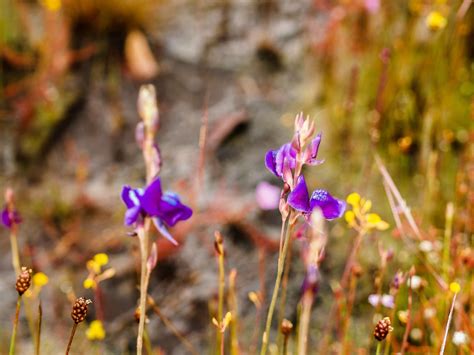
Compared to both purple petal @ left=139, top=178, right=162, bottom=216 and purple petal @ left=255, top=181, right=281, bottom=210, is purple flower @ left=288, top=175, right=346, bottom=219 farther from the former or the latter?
purple petal @ left=255, top=181, right=281, bottom=210

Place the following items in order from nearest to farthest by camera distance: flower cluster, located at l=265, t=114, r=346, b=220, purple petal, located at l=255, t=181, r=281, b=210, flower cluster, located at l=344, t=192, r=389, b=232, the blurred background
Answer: flower cluster, located at l=265, t=114, r=346, b=220 < flower cluster, located at l=344, t=192, r=389, b=232 < the blurred background < purple petal, located at l=255, t=181, r=281, b=210

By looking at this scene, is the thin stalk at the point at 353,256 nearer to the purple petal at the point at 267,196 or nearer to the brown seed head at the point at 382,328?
the brown seed head at the point at 382,328

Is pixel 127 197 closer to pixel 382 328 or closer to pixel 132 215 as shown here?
pixel 132 215

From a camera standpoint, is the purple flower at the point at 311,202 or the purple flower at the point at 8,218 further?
the purple flower at the point at 8,218

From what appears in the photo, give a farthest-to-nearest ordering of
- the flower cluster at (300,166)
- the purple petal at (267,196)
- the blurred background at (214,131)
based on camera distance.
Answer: the purple petal at (267,196), the blurred background at (214,131), the flower cluster at (300,166)

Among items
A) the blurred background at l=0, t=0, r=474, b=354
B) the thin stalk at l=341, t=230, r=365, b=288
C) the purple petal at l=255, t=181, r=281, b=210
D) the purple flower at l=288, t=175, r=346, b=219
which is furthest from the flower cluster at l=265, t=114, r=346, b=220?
the purple petal at l=255, t=181, r=281, b=210

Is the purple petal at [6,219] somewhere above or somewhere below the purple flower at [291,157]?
below

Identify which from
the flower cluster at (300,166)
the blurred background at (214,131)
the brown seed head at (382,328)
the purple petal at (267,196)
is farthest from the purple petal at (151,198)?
the purple petal at (267,196)
